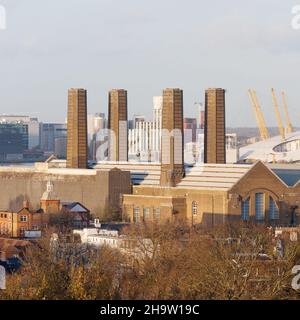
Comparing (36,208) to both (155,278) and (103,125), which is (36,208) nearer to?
(155,278)

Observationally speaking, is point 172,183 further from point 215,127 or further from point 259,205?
point 215,127

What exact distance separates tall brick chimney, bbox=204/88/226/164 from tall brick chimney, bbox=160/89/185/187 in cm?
134

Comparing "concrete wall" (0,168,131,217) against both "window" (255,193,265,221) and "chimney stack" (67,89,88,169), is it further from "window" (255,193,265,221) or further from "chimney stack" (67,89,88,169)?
"window" (255,193,265,221)

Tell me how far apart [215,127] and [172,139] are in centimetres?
206

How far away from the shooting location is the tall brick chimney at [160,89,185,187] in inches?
2203

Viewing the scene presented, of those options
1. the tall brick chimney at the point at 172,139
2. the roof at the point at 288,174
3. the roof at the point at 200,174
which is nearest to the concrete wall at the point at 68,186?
the roof at the point at 200,174

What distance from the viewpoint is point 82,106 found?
2384 inches

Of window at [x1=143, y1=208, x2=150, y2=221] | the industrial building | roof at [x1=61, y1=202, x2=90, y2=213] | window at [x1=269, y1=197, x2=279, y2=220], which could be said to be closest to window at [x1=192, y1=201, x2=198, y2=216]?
the industrial building

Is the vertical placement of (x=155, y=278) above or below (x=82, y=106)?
below

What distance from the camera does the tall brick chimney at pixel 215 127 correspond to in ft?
191

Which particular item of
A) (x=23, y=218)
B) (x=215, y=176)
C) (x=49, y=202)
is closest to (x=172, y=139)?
(x=215, y=176)

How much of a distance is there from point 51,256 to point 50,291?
29.0 ft

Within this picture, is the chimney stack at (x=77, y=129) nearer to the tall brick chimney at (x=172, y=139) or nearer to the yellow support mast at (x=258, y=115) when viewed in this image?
the tall brick chimney at (x=172, y=139)
